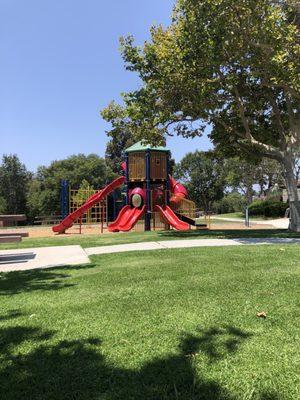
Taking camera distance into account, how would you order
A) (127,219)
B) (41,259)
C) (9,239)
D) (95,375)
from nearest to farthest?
(95,375), (41,259), (9,239), (127,219)

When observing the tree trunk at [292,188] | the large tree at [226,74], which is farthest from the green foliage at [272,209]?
the tree trunk at [292,188]

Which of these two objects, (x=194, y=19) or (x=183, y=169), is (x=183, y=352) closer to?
(x=194, y=19)

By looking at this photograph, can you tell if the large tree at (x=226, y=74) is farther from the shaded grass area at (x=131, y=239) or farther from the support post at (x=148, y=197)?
the support post at (x=148, y=197)

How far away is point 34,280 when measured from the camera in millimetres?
7594

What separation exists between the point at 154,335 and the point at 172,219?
20127mm

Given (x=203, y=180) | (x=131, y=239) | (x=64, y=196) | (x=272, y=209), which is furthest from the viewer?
(x=203, y=180)

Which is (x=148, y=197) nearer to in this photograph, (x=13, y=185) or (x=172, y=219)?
(x=172, y=219)

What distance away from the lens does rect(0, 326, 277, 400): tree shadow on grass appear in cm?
319

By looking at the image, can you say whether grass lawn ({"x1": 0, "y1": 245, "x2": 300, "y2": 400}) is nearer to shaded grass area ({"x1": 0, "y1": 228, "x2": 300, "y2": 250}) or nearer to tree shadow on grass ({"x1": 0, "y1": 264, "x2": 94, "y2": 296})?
tree shadow on grass ({"x1": 0, "y1": 264, "x2": 94, "y2": 296})

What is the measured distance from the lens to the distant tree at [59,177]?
192ft

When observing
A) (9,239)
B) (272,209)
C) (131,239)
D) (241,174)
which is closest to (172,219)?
(131,239)

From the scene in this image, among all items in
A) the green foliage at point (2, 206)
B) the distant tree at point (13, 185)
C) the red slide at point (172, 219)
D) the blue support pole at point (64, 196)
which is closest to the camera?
the red slide at point (172, 219)

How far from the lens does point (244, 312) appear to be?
16.3 ft

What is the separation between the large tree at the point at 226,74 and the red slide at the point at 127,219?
257 inches
